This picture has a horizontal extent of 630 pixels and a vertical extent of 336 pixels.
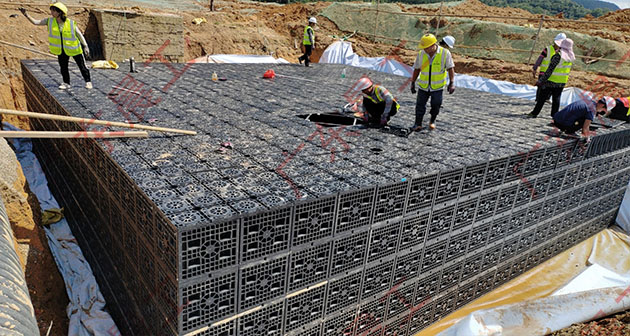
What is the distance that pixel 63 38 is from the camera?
6.87m

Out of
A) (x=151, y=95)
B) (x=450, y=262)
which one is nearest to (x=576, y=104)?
(x=450, y=262)

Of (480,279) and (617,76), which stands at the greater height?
(617,76)

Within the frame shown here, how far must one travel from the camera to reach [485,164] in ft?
15.6

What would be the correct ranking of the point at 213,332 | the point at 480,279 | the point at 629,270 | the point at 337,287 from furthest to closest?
the point at 629,270, the point at 480,279, the point at 337,287, the point at 213,332

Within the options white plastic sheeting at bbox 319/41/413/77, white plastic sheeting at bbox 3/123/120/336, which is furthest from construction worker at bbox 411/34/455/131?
white plastic sheeting at bbox 319/41/413/77

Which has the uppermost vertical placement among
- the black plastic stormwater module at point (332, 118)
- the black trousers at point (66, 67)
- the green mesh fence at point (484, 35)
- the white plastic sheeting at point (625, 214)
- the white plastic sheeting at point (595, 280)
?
the green mesh fence at point (484, 35)

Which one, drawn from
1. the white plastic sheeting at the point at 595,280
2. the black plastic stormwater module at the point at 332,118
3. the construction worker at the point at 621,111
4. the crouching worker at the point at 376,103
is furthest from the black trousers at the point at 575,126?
the black plastic stormwater module at the point at 332,118

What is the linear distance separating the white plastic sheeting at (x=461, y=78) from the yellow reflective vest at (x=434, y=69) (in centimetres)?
768

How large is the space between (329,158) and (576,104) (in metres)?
4.30

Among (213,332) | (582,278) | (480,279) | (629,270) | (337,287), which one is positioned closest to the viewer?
(213,332)

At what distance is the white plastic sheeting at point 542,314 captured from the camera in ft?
14.2

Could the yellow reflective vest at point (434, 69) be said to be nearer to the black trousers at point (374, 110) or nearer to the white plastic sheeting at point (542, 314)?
the black trousers at point (374, 110)

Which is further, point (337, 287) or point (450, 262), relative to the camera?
point (450, 262)

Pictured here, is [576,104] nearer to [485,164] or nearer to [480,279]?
[485,164]
